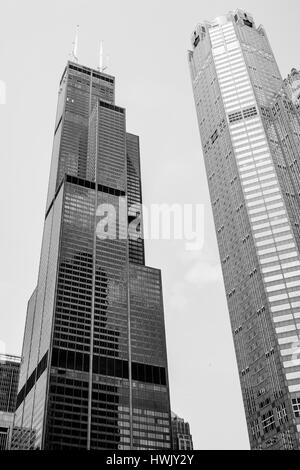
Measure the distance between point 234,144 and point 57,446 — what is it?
12370cm

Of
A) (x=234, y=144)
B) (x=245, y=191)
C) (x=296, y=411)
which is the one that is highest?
(x=234, y=144)

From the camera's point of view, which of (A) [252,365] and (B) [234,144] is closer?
(A) [252,365]

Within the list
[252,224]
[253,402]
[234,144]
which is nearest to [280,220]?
[252,224]

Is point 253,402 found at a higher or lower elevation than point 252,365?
lower

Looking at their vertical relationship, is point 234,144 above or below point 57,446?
above

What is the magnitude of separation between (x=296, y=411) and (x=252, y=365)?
24.0 m

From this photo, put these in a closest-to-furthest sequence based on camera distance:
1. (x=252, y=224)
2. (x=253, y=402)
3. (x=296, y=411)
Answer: (x=296, y=411) < (x=253, y=402) < (x=252, y=224)

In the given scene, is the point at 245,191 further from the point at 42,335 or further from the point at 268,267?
the point at 42,335

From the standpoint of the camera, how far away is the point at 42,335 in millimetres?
199250

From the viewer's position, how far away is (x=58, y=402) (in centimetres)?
17362
